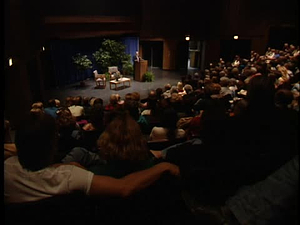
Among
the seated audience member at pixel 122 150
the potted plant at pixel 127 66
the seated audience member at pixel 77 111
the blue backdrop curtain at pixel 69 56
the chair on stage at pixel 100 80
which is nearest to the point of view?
the seated audience member at pixel 122 150

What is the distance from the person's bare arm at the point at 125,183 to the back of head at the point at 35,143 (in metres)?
0.28

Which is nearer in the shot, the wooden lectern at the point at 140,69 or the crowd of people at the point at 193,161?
the crowd of people at the point at 193,161

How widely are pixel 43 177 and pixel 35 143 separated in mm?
170

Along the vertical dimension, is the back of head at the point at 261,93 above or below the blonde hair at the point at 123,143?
above

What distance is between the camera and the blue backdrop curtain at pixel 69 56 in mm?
9859

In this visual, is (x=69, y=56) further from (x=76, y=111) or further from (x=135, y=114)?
(x=135, y=114)

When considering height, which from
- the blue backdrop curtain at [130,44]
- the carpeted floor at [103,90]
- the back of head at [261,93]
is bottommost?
the carpeted floor at [103,90]

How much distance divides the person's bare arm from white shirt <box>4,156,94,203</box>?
0.14 ft

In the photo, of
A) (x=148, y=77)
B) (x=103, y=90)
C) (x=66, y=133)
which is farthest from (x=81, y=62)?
(x=66, y=133)

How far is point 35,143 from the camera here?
4.13ft

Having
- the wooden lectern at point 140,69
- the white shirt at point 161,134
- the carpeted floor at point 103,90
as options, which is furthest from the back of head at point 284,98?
the wooden lectern at point 140,69

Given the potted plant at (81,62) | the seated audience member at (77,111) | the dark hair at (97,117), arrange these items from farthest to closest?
the potted plant at (81,62) → the seated audience member at (77,111) → the dark hair at (97,117)

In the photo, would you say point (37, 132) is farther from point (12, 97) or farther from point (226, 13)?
point (226, 13)

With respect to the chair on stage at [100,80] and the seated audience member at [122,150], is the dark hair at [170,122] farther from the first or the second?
the chair on stage at [100,80]
